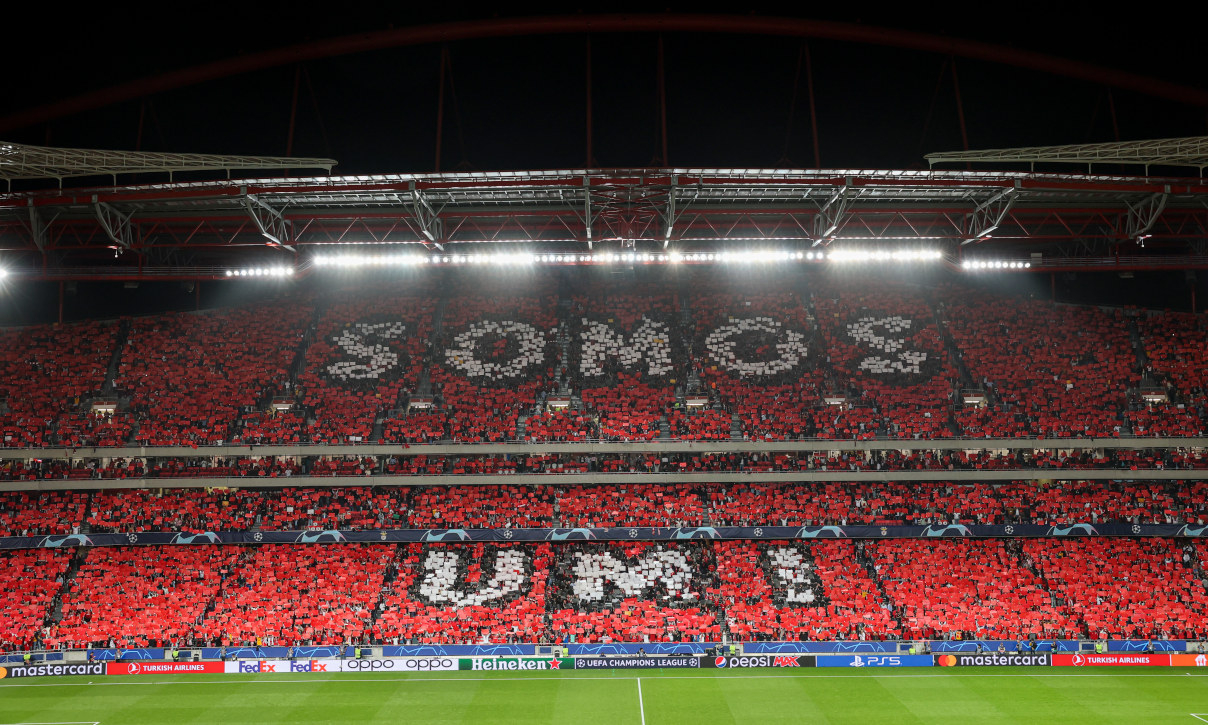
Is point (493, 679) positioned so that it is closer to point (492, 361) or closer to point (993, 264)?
point (492, 361)

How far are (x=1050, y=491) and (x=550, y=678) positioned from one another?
81.3 ft

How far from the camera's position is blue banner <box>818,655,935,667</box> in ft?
93.2

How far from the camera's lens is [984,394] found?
39188 mm

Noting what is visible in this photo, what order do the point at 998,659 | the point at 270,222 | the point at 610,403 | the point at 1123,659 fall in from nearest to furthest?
the point at 1123,659 < the point at 998,659 < the point at 270,222 < the point at 610,403

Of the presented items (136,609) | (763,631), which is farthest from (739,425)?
(136,609)

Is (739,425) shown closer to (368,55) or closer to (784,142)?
(784,142)

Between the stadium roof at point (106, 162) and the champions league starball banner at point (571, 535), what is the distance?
646 inches

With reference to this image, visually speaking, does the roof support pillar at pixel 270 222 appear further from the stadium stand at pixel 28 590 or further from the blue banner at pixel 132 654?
the stadium stand at pixel 28 590

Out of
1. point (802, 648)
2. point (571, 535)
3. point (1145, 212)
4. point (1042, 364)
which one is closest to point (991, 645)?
point (802, 648)

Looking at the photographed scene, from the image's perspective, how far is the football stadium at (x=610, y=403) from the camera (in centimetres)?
2711

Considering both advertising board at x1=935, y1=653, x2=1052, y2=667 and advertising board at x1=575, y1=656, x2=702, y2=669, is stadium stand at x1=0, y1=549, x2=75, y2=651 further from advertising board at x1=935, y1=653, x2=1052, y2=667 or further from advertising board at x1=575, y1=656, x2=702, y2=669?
advertising board at x1=935, y1=653, x2=1052, y2=667

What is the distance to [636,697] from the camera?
25.1 m

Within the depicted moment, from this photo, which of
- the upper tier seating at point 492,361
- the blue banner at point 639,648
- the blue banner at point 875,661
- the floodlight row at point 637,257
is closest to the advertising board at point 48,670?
the upper tier seating at point 492,361

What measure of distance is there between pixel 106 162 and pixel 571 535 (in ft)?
72.6
